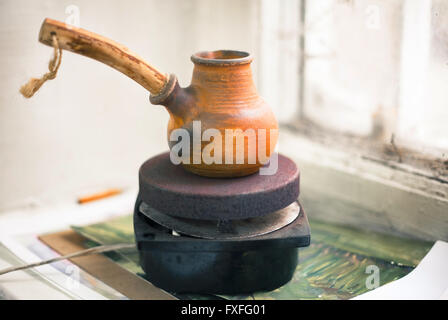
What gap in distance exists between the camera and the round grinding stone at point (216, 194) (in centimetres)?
88

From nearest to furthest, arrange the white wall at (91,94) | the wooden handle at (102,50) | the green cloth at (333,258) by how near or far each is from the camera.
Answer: the wooden handle at (102,50), the green cloth at (333,258), the white wall at (91,94)

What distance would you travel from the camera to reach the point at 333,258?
43.3 inches

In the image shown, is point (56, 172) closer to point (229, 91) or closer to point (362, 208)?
point (229, 91)

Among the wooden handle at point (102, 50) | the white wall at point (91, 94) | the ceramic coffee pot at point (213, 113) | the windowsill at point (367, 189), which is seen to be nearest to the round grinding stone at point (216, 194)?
the ceramic coffee pot at point (213, 113)

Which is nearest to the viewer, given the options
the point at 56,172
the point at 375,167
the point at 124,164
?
the point at 375,167

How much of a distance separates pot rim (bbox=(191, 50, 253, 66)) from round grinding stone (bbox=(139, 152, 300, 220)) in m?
0.20

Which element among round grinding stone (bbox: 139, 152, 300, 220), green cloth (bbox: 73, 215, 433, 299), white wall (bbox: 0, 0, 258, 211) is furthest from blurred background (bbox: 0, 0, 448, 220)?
round grinding stone (bbox: 139, 152, 300, 220)

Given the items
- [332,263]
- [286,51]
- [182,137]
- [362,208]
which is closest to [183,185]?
[182,137]

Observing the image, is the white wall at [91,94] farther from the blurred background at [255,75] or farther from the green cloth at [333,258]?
the green cloth at [333,258]

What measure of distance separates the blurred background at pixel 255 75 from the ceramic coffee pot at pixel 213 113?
389mm

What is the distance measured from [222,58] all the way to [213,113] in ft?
0.44

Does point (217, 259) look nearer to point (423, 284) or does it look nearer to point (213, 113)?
point (213, 113)

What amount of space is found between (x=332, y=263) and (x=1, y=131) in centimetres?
77

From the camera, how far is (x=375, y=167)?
1217 millimetres
